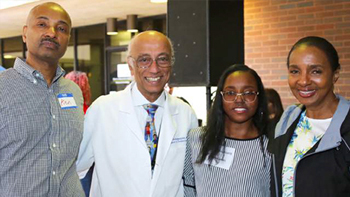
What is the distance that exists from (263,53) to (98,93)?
18.5 ft

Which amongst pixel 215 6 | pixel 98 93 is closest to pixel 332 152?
pixel 215 6

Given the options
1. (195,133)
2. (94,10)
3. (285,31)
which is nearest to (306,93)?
(195,133)

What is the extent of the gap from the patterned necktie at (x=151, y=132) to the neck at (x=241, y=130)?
427 millimetres

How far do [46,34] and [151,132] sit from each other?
0.80 m

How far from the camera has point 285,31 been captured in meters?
5.31

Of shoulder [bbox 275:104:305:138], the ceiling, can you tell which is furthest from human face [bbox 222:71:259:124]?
the ceiling

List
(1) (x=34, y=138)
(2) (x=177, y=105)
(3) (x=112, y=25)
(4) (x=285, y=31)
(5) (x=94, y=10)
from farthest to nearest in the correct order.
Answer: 1. (3) (x=112, y=25)
2. (5) (x=94, y=10)
3. (4) (x=285, y=31)
4. (2) (x=177, y=105)
5. (1) (x=34, y=138)

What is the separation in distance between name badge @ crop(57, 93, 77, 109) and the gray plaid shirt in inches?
1.0

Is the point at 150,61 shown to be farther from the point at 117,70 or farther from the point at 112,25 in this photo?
the point at 117,70

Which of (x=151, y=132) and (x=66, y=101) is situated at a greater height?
(x=66, y=101)

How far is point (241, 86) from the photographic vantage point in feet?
7.39

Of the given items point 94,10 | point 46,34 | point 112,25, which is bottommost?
point 46,34

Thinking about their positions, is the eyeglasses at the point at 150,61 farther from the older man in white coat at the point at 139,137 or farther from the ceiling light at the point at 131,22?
the ceiling light at the point at 131,22

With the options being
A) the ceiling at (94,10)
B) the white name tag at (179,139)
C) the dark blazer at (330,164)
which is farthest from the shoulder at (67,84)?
the ceiling at (94,10)
